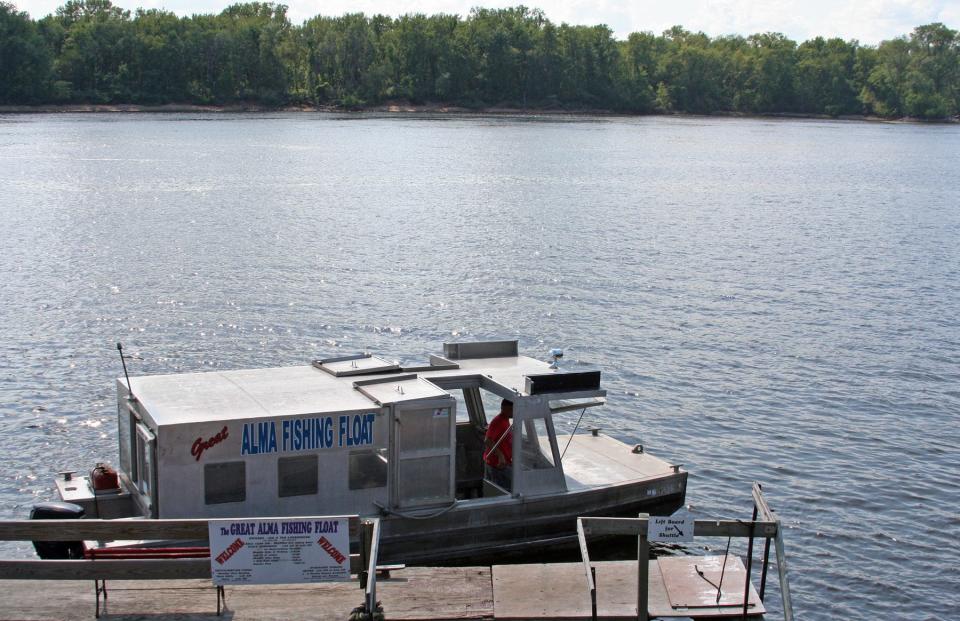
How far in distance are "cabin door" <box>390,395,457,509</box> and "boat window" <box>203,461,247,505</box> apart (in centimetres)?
245

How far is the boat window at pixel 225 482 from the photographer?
1745 centimetres

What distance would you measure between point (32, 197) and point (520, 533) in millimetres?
65804

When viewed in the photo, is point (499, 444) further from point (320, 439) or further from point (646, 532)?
point (646, 532)

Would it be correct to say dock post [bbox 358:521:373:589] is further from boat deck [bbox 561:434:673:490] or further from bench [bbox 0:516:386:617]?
boat deck [bbox 561:434:673:490]

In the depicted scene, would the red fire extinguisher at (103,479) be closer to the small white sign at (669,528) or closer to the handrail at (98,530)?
the handrail at (98,530)

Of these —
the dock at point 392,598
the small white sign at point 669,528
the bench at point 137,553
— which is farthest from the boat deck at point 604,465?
the bench at point 137,553

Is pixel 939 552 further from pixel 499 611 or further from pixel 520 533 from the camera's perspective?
pixel 499 611

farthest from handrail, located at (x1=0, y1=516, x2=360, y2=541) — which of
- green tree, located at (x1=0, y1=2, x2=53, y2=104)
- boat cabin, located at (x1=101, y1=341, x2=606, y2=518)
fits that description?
green tree, located at (x1=0, y1=2, x2=53, y2=104)

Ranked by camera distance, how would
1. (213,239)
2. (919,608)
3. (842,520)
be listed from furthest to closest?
(213,239)
(842,520)
(919,608)

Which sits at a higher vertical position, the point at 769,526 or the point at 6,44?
the point at 6,44

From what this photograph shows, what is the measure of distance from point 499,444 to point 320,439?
3.46 meters

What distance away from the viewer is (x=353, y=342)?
39.0 meters

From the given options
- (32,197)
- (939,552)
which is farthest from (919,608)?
(32,197)

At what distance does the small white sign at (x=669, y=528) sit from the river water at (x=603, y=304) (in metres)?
8.11
